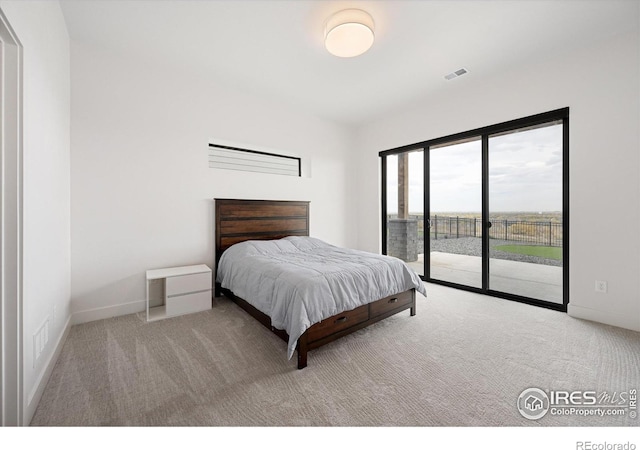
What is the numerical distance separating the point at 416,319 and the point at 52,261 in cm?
325

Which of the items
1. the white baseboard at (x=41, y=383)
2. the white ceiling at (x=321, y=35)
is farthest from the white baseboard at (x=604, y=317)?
the white baseboard at (x=41, y=383)

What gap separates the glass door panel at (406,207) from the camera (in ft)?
14.2

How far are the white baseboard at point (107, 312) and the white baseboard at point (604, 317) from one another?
477 cm

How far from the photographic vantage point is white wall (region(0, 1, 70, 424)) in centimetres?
147

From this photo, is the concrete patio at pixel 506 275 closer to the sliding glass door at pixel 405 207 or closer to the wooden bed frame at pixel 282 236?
the sliding glass door at pixel 405 207

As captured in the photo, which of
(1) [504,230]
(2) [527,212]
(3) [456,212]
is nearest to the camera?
(2) [527,212]

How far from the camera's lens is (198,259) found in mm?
3395

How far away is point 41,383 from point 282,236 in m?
2.82

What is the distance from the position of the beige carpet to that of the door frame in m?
0.26

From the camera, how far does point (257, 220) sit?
380cm

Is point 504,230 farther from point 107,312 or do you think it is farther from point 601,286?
point 107,312

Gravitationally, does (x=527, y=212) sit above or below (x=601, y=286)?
above

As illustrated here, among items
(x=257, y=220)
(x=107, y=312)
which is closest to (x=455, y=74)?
(x=257, y=220)
